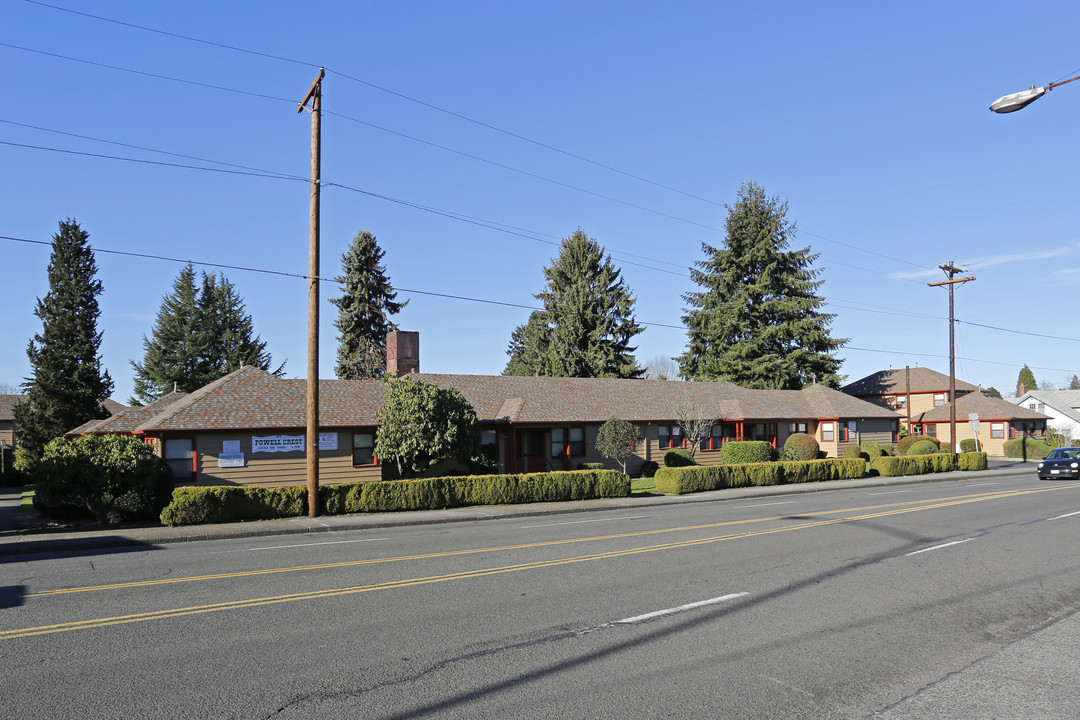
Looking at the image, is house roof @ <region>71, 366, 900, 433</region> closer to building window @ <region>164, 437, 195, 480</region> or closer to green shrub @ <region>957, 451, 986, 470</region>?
building window @ <region>164, 437, 195, 480</region>

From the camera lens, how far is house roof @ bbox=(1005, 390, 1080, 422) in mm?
83688

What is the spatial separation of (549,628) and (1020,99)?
8.89 metres

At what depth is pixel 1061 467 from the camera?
36.4 metres

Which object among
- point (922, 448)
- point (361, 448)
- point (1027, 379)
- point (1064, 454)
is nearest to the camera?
point (361, 448)

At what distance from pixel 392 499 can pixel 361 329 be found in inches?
1385

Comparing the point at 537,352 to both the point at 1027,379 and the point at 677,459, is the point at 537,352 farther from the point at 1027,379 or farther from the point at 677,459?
the point at 1027,379

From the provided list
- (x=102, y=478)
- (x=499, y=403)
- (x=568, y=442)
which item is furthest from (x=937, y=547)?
(x=499, y=403)

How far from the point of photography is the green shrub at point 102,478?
20.0 metres

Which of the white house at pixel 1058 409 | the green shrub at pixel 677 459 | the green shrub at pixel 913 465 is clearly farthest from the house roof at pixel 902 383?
the green shrub at pixel 677 459

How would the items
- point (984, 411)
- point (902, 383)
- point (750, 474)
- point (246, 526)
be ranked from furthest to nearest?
point (902, 383) < point (984, 411) < point (750, 474) < point (246, 526)

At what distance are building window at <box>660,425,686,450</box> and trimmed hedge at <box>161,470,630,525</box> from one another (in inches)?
463

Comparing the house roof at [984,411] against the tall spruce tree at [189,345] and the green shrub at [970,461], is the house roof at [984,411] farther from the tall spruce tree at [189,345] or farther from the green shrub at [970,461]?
the tall spruce tree at [189,345]

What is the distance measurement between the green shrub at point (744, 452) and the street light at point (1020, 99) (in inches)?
1249

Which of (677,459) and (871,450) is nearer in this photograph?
(677,459)
